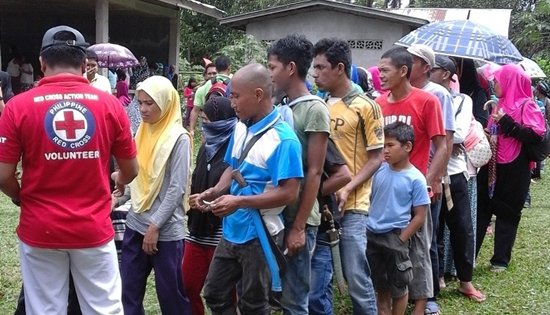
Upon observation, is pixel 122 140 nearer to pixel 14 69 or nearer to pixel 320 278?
pixel 320 278

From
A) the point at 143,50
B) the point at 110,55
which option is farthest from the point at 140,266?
the point at 143,50

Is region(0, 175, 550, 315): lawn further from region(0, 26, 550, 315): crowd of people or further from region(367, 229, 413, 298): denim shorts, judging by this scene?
region(367, 229, 413, 298): denim shorts

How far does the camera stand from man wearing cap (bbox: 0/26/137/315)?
3082 mm

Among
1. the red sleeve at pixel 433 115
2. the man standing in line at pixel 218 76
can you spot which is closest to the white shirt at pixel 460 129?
the red sleeve at pixel 433 115

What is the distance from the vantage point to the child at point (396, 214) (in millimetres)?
4223

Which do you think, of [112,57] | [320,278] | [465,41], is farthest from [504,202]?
[112,57]

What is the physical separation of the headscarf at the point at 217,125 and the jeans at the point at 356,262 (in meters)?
0.92

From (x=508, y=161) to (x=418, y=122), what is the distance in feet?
6.14

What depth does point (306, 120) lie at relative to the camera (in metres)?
3.35

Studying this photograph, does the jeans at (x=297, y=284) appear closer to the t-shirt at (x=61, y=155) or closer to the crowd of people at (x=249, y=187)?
the crowd of people at (x=249, y=187)

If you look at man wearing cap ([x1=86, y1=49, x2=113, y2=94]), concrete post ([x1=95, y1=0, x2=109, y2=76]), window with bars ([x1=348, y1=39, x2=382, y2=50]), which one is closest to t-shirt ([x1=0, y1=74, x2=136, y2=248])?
man wearing cap ([x1=86, y1=49, x2=113, y2=94])

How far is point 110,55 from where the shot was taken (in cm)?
1252

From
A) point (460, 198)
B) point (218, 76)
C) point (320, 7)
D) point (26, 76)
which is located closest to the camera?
point (460, 198)

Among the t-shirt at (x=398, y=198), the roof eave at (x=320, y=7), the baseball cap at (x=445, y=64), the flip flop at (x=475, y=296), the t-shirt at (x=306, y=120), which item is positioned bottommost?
the flip flop at (x=475, y=296)
